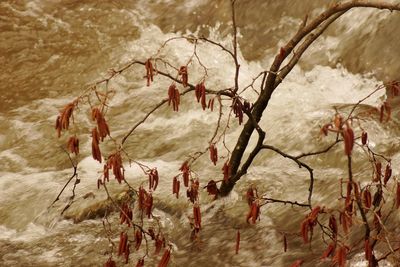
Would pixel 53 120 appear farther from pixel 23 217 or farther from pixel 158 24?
pixel 158 24

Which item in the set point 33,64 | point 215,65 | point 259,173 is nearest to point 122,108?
point 215,65

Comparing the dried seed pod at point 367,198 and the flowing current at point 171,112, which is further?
the flowing current at point 171,112

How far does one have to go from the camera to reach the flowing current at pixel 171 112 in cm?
449

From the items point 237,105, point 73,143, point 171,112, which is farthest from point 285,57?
point 171,112

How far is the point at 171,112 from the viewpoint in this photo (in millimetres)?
6387

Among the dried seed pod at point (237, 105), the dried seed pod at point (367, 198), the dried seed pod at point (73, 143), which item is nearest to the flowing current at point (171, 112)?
the dried seed pod at point (367, 198)

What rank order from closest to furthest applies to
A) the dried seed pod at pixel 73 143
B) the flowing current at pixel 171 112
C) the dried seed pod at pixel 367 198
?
the dried seed pod at pixel 367 198 → the dried seed pod at pixel 73 143 → the flowing current at pixel 171 112

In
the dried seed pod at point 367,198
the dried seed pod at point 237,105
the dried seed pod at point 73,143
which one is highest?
the dried seed pod at point 237,105

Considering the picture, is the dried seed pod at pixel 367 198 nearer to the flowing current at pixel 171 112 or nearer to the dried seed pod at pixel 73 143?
the flowing current at pixel 171 112

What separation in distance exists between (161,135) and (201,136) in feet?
1.23

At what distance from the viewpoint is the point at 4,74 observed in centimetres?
749

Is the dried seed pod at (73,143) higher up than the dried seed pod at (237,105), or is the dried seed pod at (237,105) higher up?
the dried seed pod at (237,105)

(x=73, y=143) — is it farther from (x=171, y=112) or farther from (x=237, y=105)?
(x=171, y=112)

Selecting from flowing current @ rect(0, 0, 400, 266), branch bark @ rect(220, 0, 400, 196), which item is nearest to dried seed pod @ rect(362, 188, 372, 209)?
flowing current @ rect(0, 0, 400, 266)
